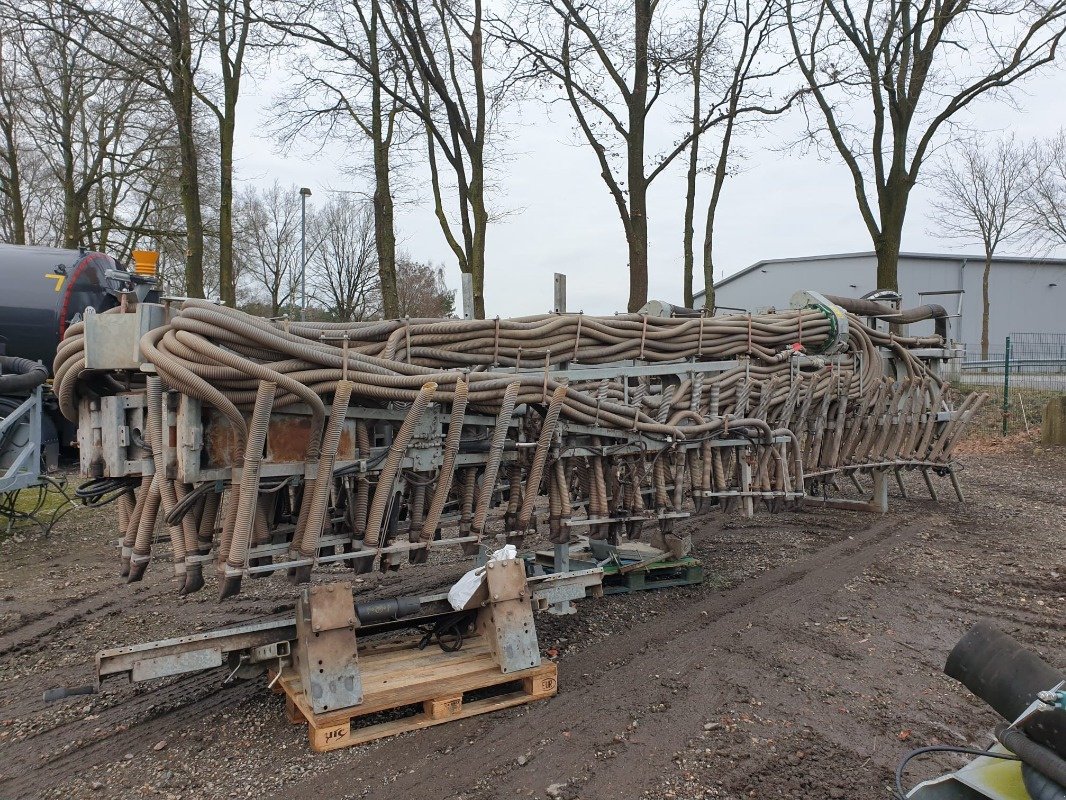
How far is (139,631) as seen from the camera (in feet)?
18.5

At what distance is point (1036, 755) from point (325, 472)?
3109 mm

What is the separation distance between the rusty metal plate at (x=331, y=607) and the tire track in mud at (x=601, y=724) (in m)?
0.63

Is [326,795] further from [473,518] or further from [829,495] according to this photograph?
[829,495]

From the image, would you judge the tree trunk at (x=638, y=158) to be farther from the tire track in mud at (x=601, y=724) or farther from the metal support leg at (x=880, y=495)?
the tire track in mud at (x=601, y=724)

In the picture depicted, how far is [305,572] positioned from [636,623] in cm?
255

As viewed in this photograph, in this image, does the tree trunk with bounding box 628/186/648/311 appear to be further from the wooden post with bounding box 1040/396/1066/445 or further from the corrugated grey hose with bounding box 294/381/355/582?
the corrugated grey hose with bounding box 294/381/355/582

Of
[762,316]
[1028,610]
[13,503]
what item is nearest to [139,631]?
[13,503]

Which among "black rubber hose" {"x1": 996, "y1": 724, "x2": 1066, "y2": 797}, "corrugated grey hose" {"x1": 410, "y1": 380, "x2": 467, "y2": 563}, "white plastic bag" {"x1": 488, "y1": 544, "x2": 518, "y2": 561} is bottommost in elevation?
"black rubber hose" {"x1": 996, "y1": 724, "x2": 1066, "y2": 797}

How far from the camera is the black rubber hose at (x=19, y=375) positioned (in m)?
8.46

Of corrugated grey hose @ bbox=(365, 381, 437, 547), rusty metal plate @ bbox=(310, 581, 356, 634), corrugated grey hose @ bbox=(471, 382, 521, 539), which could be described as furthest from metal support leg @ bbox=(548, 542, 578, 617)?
rusty metal plate @ bbox=(310, 581, 356, 634)

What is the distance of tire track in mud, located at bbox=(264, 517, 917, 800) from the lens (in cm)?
361

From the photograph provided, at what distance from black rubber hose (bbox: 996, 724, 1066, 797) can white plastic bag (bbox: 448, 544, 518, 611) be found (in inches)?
103

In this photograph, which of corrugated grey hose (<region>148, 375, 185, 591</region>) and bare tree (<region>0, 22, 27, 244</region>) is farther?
bare tree (<region>0, 22, 27, 244</region>)

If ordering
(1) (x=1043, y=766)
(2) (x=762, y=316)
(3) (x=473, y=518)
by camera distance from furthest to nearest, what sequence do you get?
(2) (x=762, y=316), (3) (x=473, y=518), (1) (x=1043, y=766)
